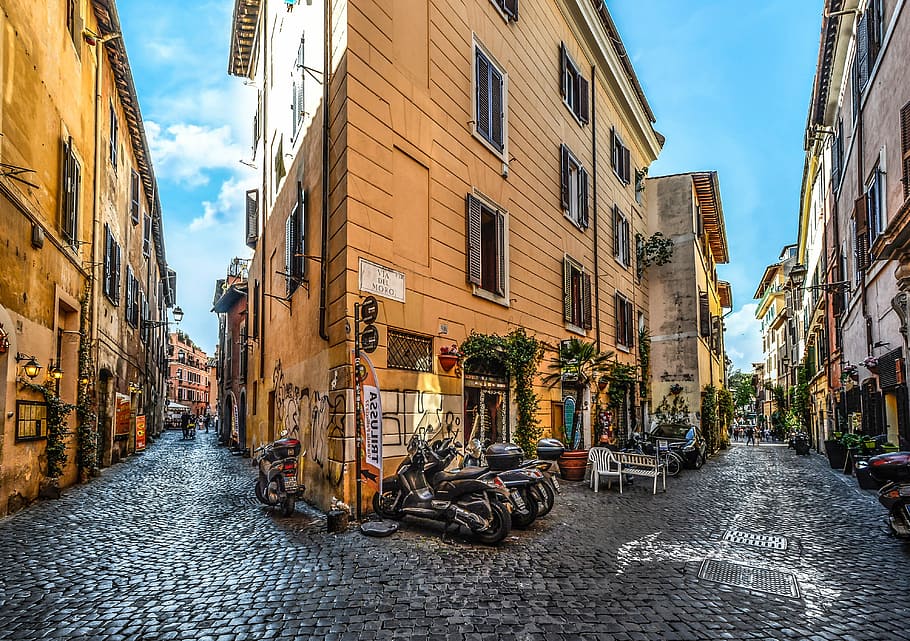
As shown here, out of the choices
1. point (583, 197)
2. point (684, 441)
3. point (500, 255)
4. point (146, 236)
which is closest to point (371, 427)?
point (500, 255)

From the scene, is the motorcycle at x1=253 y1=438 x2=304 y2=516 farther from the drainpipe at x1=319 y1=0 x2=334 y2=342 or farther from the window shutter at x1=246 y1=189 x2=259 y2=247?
the window shutter at x1=246 y1=189 x2=259 y2=247

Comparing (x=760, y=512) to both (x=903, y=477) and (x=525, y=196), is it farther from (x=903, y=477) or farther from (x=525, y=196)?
(x=525, y=196)

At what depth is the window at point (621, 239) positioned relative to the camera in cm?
1975

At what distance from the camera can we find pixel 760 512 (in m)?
9.19

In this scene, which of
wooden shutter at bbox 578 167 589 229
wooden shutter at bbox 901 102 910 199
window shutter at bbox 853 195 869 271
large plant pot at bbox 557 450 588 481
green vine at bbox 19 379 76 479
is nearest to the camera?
wooden shutter at bbox 901 102 910 199

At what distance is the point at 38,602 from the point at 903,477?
8.49m

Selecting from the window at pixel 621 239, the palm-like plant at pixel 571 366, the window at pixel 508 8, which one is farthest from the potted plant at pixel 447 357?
the window at pixel 621 239

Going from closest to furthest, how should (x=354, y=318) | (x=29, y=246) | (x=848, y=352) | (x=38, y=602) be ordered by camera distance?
(x=38, y=602), (x=354, y=318), (x=29, y=246), (x=848, y=352)

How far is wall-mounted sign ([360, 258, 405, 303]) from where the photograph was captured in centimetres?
866

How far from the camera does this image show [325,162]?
9.43 meters

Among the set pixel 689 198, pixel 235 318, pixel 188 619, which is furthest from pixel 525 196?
pixel 235 318

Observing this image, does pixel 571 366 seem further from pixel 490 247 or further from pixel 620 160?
pixel 620 160

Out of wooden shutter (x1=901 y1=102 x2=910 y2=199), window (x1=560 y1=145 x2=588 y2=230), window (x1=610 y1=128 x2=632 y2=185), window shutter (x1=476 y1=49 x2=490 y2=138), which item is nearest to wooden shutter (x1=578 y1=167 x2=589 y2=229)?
window (x1=560 y1=145 x2=588 y2=230)

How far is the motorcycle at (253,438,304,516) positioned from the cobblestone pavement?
0.79 feet
